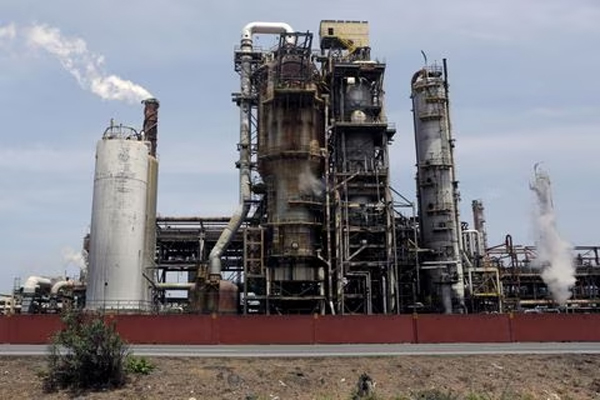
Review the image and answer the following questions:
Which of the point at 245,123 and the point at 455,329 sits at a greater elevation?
the point at 245,123

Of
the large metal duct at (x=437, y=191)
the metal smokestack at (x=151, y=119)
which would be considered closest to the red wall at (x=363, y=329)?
the large metal duct at (x=437, y=191)

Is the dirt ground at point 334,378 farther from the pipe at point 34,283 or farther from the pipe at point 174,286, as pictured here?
the pipe at point 34,283

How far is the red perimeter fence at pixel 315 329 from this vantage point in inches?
Answer: 1400

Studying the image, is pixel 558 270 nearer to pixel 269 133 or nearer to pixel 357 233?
pixel 357 233

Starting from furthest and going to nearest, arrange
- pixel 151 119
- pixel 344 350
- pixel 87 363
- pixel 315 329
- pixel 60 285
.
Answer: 1. pixel 60 285
2. pixel 151 119
3. pixel 315 329
4. pixel 344 350
5. pixel 87 363

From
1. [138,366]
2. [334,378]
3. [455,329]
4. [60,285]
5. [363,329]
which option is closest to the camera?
[334,378]

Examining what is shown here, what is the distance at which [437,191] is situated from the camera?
186 ft

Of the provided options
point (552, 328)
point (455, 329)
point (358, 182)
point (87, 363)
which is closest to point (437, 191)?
point (358, 182)

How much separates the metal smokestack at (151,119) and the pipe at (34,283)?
20.3 meters

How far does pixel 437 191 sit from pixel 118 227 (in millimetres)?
29162

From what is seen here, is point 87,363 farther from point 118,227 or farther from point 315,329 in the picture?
point 118,227

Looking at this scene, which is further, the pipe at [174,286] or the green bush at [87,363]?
the pipe at [174,286]

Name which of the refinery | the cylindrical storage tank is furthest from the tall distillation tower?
the cylindrical storage tank

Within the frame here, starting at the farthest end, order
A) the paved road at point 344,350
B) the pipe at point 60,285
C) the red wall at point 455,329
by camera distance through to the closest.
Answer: the pipe at point 60,285, the red wall at point 455,329, the paved road at point 344,350
